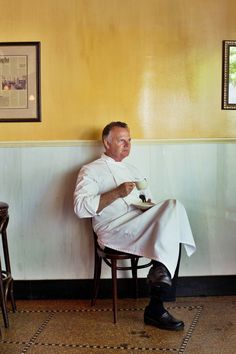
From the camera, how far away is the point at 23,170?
3521 millimetres

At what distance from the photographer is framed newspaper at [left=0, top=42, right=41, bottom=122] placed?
347cm

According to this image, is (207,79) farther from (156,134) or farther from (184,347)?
(184,347)

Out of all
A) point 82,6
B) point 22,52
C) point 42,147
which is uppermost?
point 82,6

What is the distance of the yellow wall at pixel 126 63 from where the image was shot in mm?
3455

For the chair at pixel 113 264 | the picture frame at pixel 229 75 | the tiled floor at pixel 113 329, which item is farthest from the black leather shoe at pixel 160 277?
the picture frame at pixel 229 75

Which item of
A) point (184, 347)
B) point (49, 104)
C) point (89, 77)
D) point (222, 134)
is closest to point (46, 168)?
point (49, 104)

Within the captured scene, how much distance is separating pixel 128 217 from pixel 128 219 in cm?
2

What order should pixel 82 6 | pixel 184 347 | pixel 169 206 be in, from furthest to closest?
pixel 82 6 → pixel 169 206 → pixel 184 347

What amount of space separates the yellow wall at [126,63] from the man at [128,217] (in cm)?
31

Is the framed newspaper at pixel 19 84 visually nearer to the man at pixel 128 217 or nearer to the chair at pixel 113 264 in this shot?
the man at pixel 128 217

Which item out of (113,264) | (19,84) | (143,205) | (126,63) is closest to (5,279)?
(113,264)

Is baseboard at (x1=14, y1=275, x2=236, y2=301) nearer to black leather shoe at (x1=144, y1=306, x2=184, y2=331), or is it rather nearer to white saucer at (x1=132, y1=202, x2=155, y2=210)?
black leather shoe at (x1=144, y1=306, x2=184, y2=331)

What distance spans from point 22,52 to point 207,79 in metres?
1.38

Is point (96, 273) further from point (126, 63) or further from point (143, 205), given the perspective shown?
point (126, 63)
